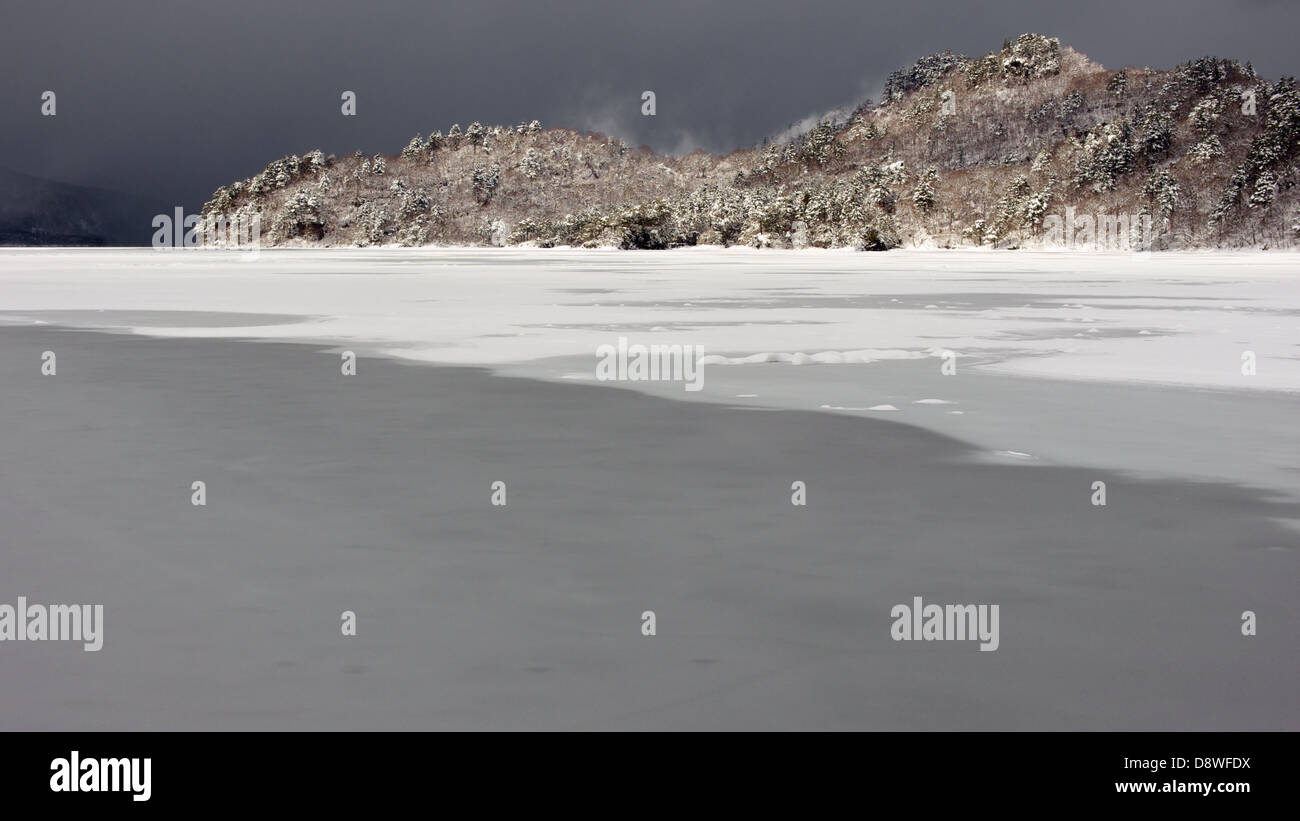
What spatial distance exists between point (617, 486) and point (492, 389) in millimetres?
7031

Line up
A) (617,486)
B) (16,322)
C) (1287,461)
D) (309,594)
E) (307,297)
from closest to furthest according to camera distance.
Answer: (309,594), (617,486), (1287,461), (16,322), (307,297)

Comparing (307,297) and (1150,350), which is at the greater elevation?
(307,297)

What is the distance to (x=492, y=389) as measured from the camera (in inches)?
721

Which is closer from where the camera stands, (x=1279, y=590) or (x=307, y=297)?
(x=1279, y=590)

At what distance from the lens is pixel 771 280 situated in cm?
5741

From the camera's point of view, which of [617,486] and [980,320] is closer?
[617,486]

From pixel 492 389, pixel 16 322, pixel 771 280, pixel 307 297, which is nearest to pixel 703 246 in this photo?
pixel 771 280

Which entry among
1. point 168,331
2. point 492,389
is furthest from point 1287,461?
point 168,331

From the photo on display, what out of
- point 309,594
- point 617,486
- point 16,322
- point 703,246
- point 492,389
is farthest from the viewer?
point 703,246
